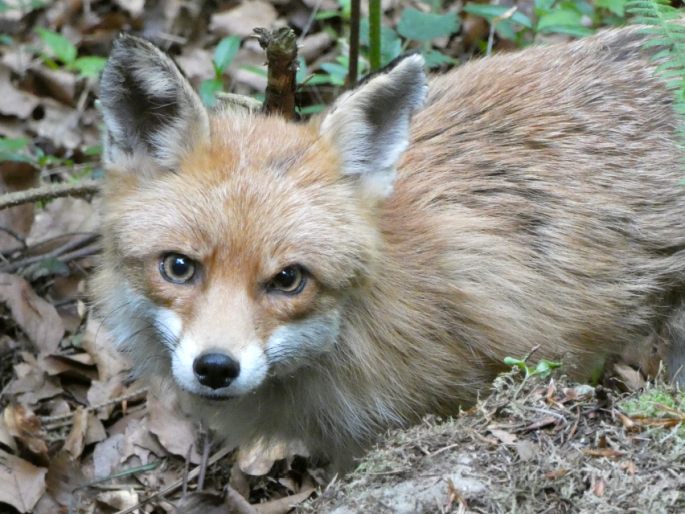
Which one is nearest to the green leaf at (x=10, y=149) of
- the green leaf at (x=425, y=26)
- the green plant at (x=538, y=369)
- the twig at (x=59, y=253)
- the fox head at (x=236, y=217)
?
the twig at (x=59, y=253)

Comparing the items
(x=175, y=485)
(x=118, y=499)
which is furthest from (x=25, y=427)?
(x=175, y=485)

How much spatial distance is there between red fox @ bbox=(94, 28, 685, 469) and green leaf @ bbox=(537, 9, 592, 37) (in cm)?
119

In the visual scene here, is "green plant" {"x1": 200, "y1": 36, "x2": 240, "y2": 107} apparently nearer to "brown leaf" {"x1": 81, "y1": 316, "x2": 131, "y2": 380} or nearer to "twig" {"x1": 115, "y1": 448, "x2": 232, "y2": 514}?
"brown leaf" {"x1": 81, "y1": 316, "x2": 131, "y2": 380}

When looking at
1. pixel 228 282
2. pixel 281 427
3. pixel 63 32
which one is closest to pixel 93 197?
pixel 63 32

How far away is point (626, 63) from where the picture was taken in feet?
21.1

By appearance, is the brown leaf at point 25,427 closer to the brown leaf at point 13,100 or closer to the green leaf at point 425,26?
the brown leaf at point 13,100

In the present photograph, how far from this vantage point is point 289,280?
470 cm

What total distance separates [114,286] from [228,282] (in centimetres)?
104

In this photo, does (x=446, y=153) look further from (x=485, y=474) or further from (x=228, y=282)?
(x=485, y=474)

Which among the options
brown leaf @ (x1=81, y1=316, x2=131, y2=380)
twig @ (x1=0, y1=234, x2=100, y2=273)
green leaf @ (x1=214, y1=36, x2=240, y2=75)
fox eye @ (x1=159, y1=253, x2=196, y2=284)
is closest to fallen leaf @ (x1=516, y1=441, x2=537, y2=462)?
fox eye @ (x1=159, y1=253, x2=196, y2=284)

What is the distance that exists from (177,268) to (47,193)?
3.22 m

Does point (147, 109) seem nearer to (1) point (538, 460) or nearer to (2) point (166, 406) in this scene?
(2) point (166, 406)

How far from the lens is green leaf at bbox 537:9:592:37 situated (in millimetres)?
7793

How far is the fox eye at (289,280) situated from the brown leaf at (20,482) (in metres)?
2.66
